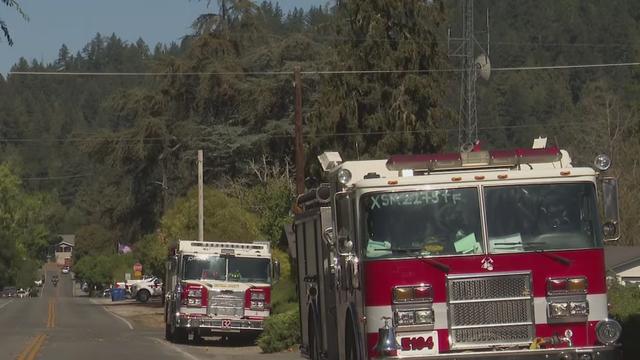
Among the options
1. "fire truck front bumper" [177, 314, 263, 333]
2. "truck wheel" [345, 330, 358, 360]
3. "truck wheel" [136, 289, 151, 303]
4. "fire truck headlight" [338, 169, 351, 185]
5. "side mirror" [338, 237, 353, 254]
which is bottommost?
"truck wheel" [345, 330, 358, 360]

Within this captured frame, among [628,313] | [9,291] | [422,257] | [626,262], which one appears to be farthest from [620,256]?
[9,291]

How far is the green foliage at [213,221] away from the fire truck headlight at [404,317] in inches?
1335

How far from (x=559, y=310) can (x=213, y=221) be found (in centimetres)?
3694

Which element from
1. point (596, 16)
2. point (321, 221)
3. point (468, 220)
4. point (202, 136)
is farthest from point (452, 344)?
point (596, 16)

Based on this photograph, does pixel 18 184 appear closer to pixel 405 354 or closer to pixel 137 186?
pixel 137 186

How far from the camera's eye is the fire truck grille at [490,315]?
12320mm

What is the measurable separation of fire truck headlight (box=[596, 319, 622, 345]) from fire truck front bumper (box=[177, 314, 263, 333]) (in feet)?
59.0

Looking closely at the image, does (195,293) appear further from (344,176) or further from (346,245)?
(346,245)

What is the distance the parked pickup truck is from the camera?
72812 mm

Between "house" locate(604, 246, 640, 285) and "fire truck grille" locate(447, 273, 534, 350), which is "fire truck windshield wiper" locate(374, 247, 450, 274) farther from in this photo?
"house" locate(604, 246, 640, 285)

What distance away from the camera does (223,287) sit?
97.3ft

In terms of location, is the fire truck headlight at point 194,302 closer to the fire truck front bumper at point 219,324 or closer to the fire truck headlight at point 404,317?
the fire truck front bumper at point 219,324

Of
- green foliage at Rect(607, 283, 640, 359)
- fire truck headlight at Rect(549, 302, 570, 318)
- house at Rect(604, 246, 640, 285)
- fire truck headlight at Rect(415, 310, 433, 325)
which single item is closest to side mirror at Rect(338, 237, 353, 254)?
fire truck headlight at Rect(415, 310, 433, 325)

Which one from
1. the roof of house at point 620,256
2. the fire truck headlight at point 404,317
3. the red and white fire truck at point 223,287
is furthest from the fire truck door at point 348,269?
the roof of house at point 620,256
